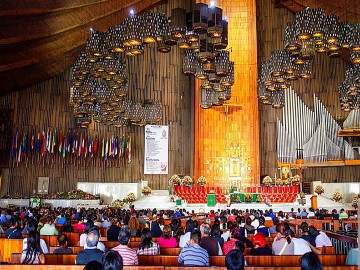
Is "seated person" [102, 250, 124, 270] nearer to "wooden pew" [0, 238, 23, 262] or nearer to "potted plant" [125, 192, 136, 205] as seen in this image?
"wooden pew" [0, 238, 23, 262]

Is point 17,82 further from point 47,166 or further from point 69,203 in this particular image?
point 69,203

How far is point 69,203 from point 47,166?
316 cm

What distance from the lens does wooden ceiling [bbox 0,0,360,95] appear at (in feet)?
44.7

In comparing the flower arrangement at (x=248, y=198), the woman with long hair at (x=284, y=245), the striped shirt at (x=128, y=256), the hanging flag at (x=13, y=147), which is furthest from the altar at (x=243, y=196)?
the striped shirt at (x=128, y=256)

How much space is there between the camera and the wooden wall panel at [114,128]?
2114 cm

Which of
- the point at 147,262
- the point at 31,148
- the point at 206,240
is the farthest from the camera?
the point at 31,148

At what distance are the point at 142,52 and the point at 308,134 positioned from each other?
11.8 meters

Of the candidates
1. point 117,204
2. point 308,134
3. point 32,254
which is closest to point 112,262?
point 32,254

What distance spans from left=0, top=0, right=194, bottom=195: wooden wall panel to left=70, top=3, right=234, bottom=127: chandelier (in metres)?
3.56

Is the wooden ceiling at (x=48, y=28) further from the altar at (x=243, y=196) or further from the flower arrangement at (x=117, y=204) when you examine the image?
the altar at (x=243, y=196)

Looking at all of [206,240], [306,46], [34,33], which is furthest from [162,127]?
[206,240]

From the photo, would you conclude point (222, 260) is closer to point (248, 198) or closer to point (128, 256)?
point (128, 256)

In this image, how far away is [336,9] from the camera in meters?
16.9

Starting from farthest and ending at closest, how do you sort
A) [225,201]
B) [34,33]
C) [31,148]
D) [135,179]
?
[135,179]
[31,148]
[225,201]
[34,33]
